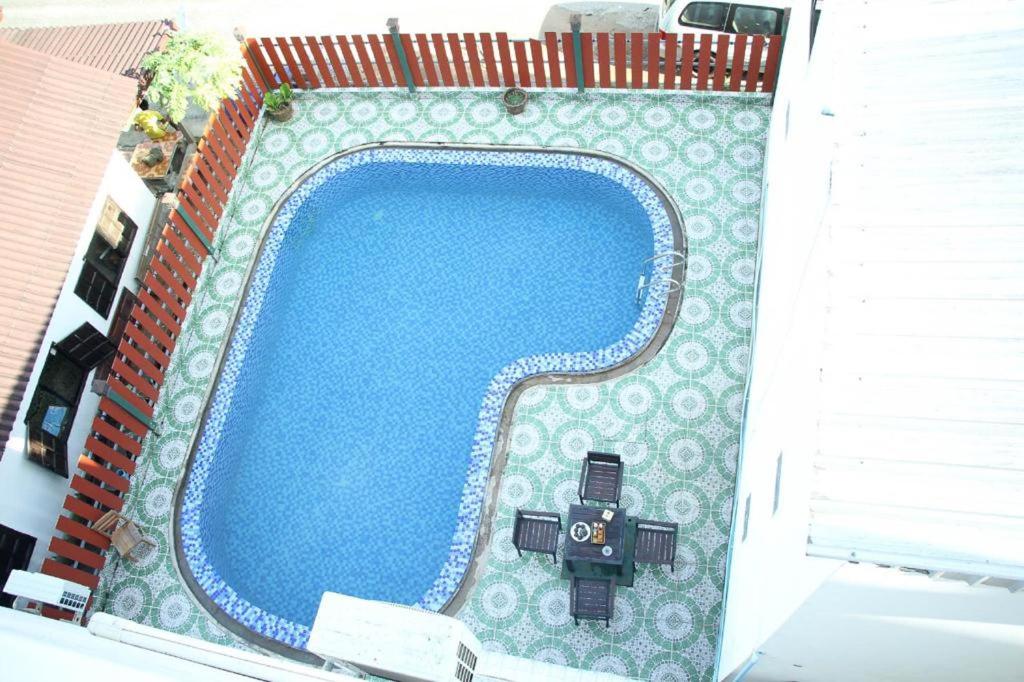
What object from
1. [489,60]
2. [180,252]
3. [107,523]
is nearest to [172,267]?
[180,252]

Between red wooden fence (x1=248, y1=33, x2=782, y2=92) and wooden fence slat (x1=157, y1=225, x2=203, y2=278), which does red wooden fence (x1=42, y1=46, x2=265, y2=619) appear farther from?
red wooden fence (x1=248, y1=33, x2=782, y2=92)

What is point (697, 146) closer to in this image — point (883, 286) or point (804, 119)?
point (804, 119)

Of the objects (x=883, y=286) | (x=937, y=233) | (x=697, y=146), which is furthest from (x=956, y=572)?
(x=697, y=146)

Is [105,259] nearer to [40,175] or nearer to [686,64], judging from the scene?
[40,175]

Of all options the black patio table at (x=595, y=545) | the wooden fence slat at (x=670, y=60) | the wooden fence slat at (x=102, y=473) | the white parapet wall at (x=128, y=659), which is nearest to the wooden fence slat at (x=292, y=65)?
the wooden fence slat at (x=670, y=60)

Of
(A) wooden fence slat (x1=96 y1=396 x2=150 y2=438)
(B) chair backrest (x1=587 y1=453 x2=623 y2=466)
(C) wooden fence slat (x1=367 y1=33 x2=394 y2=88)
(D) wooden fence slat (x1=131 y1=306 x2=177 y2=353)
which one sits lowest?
(A) wooden fence slat (x1=96 y1=396 x2=150 y2=438)

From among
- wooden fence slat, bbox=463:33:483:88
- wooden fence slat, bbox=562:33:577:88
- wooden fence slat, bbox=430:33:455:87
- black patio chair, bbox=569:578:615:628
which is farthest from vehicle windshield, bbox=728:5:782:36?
black patio chair, bbox=569:578:615:628
